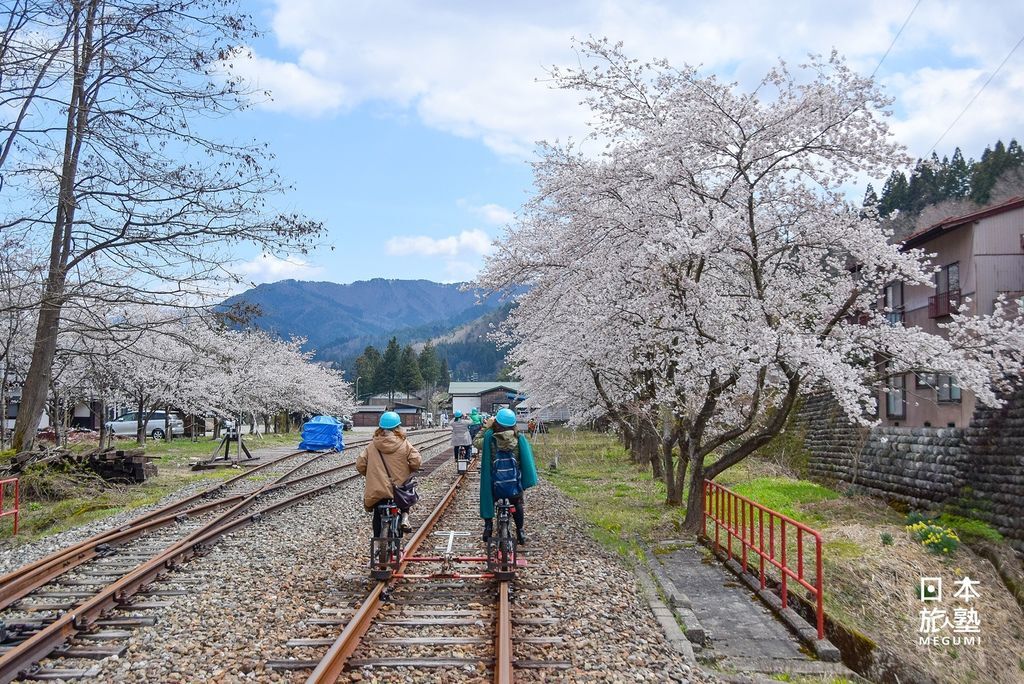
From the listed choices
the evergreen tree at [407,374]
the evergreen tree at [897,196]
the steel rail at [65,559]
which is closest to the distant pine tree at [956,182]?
the evergreen tree at [897,196]

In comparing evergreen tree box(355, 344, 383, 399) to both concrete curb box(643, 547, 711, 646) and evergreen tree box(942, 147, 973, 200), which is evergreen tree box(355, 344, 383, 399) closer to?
evergreen tree box(942, 147, 973, 200)

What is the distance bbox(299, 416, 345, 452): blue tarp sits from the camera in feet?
106

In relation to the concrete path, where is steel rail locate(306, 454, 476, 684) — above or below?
above

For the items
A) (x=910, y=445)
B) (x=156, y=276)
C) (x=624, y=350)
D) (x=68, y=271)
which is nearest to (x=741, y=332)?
(x=624, y=350)

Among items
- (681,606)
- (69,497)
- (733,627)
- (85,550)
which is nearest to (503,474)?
(681,606)

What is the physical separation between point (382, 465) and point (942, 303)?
2349 centimetres

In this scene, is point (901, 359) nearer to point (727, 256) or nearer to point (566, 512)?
point (727, 256)

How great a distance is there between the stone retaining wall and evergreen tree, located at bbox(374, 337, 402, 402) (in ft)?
282

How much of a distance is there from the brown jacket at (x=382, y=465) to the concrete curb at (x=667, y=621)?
2.83 metres

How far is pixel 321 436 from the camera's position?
107 ft

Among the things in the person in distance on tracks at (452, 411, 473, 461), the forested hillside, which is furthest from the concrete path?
the forested hillside

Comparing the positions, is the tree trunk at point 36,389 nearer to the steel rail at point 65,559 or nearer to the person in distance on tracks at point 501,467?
the steel rail at point 65,559

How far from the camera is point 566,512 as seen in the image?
1406cm

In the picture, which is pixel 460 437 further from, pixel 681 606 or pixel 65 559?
pixel 681 606
